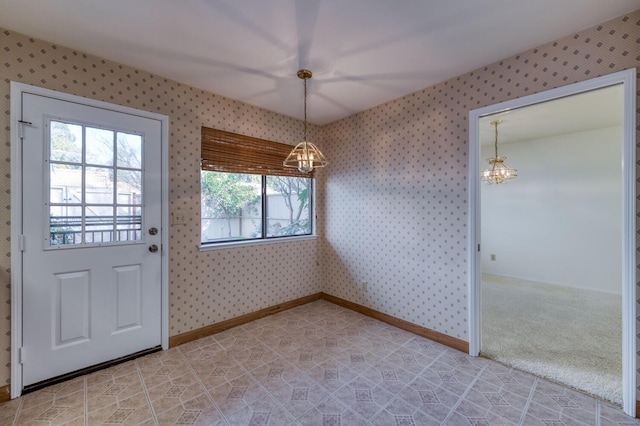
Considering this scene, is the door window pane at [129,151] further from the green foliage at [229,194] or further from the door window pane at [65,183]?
the green foliage at [229,194]

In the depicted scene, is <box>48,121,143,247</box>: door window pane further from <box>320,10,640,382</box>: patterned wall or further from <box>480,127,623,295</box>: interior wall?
<box>480,127,623,295</box>: interior wall

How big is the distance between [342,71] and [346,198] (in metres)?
1.68

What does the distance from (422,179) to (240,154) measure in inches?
82.2

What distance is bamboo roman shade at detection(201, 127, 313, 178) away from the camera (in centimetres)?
292

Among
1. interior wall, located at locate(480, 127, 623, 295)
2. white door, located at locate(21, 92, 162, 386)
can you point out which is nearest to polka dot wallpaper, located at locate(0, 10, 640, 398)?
white door, located at locate(21, 92, 162, 386)

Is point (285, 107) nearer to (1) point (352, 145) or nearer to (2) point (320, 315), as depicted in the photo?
(1) point (352, 145)

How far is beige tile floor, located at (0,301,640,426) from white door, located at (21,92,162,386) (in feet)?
0.98

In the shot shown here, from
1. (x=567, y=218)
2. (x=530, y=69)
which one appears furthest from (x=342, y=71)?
(x=567, y=218)

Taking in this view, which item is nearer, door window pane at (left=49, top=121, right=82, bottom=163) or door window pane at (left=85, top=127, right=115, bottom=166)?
door window pane at (left=49, top=121, right=82, bottom=163)

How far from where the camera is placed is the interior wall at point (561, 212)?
421 centimetres

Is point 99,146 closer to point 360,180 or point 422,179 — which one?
point 360,180

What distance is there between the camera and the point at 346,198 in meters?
3.71

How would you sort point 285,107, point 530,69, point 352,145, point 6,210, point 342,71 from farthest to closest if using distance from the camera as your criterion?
point 352,145 < point 285,107 < point 342,71 < point 530,69 < point 6,210

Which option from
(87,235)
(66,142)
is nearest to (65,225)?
(87,235)
